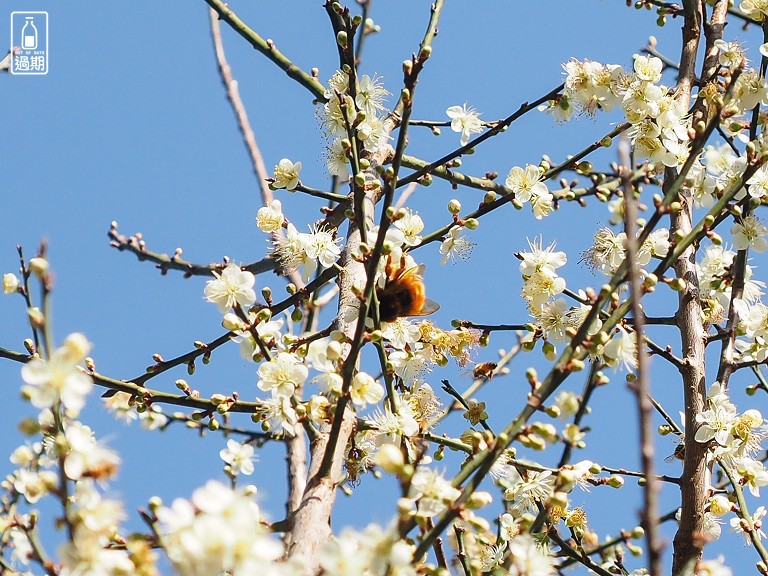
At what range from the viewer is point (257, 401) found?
2.51m

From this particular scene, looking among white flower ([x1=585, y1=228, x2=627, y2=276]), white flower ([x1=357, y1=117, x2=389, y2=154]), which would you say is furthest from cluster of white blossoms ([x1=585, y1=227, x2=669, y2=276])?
white flower ([x1=357, y1=117, x2=389, y2=154])

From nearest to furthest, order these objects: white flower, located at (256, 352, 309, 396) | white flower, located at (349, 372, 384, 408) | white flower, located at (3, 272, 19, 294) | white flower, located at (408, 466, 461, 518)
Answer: white flower, located at (408, 466, 461, 518) → white flower, located at (3, 272, 19, 294) → white flower, located at (349, 372, 384, 408) → white flower, located at (256, 352, 309, 396)

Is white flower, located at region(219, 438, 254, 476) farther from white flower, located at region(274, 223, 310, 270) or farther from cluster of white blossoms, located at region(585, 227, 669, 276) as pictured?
cluster of white blossoms, located at region(585, 227, 669, 276)

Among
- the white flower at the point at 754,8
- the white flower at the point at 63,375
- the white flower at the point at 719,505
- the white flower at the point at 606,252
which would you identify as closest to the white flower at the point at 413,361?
the white flower at the point at 606,252

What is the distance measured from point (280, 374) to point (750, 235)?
173 cm

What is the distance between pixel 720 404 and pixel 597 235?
0.80 m

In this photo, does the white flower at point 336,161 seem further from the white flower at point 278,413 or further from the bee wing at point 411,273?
the white flower at point 278,413

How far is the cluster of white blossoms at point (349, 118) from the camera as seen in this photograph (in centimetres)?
Answer: 263

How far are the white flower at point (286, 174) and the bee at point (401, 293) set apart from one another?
535 mm

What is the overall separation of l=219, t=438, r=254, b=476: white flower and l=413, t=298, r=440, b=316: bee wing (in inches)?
32.0

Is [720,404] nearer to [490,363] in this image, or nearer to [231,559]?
[490,363]

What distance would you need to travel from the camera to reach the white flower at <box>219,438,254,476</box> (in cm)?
311

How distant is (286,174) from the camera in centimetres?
299

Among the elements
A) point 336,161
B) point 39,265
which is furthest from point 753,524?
point 39,265
